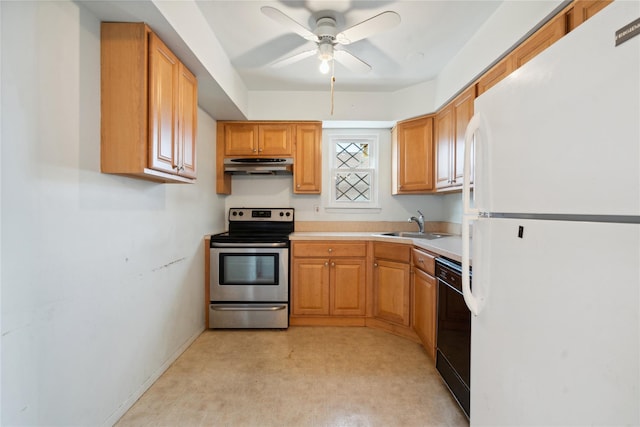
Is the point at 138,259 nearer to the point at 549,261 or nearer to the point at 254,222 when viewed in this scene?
the point at 254,222

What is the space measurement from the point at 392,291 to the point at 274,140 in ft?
6.83

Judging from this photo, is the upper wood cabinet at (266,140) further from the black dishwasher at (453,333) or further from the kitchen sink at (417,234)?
the black dishwasher at (453,333)

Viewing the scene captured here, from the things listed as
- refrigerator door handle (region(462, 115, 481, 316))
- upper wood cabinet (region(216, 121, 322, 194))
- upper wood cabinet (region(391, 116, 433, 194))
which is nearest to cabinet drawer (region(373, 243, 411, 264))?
upper wood cabinet (region(391, 116, 433, 194))

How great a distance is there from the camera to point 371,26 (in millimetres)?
1708

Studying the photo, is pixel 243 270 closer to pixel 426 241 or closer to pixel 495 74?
pixel 426 241

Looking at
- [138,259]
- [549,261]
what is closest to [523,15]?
[549,261]

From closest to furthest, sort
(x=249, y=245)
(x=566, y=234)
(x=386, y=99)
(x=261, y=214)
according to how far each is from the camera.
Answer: (x=566, y=234), (x=249, y=245), (x=386, y=99), (x=261, y=214)

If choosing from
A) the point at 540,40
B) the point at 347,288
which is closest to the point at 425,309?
the point at 347,288

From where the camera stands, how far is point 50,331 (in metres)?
1.24

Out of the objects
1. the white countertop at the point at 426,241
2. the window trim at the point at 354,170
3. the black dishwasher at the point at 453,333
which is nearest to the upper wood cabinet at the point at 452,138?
the white countertop at the point at 426,241

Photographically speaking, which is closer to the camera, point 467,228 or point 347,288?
point 467,228

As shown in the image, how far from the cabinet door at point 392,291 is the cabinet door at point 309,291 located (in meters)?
0.53

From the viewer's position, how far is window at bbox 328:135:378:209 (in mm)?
3590

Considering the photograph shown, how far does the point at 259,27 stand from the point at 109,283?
1952 millimetres
